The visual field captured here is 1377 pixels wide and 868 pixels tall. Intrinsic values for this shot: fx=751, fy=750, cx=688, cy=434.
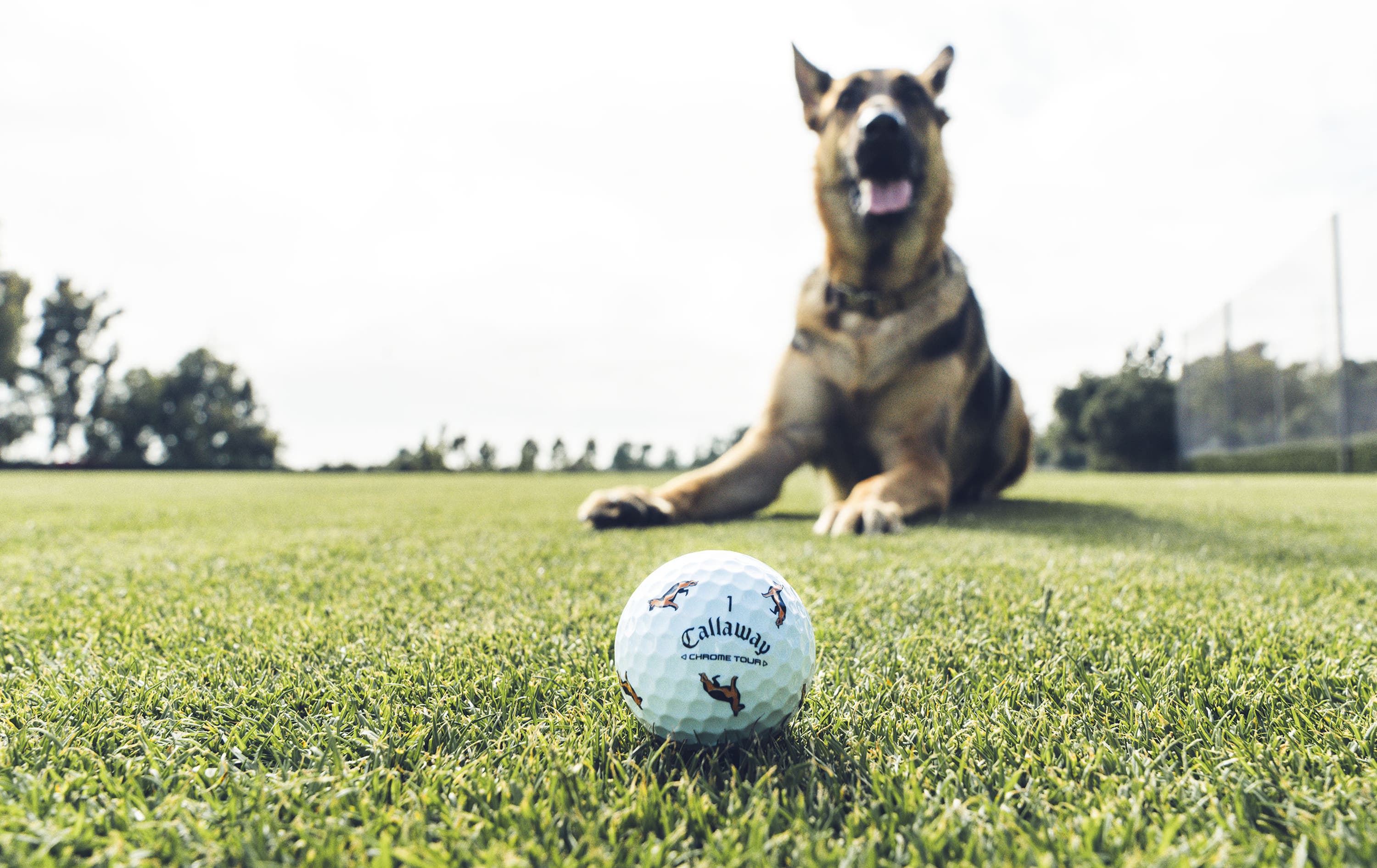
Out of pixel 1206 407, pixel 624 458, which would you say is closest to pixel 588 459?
pixel 624 458

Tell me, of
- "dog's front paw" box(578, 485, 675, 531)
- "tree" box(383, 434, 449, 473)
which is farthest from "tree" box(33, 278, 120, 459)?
"dog's front paw" box(578, 485, 675, 531)

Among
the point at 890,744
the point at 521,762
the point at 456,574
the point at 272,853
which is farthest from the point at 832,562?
the point at 272,853

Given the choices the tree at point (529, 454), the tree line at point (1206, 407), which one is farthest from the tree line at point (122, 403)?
the tree line at point (1206, 407)

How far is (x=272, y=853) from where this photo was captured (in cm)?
81

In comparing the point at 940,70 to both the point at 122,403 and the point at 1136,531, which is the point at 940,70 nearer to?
the point at 1136,531

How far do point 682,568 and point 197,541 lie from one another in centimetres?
318

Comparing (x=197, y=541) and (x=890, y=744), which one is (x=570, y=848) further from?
(x=197, y=541)

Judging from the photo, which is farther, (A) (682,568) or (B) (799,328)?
(B) (799,328)

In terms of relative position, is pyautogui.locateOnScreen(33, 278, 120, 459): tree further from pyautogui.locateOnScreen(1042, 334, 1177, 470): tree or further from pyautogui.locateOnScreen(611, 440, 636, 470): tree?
pyautogui.locateOnScreen(1042, 334, 1177, 470): tree

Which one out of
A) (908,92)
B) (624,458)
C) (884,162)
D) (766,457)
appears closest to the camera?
(884,162)

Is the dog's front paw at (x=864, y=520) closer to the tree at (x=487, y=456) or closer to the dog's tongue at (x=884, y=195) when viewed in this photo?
the dog's tongue at (x=884, y=195)

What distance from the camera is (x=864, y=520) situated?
3.15 meters

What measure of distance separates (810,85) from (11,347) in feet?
115

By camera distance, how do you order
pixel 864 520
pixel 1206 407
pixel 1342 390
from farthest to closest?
pixel 1206 407, pixel 1342 390, pixel 864 520
